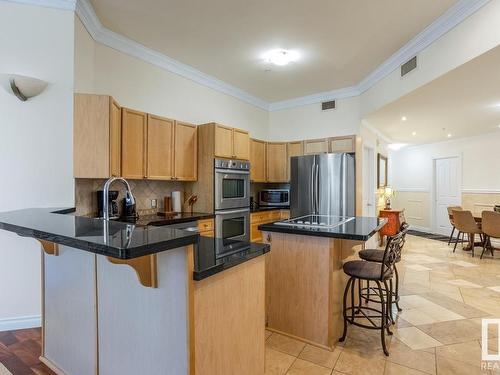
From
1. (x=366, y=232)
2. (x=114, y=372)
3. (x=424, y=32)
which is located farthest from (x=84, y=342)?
(x=424, y=32)

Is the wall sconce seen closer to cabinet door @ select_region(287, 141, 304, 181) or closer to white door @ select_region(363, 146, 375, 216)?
cabinet door @ select_region(287, 141, 304, 181)

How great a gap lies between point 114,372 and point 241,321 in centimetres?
72

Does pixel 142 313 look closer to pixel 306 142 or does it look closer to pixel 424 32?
pixel 424 32

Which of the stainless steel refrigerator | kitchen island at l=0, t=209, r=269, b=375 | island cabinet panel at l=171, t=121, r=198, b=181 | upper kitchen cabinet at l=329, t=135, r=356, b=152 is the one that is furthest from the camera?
upper kitchen cabinet at l=329, t=135, r=356, b=152

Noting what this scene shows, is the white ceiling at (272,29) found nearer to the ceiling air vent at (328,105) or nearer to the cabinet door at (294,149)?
the ceiling air vent at (328,105)

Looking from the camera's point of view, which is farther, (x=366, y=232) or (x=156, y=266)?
(x=366, y=232)

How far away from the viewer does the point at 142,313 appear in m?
A: 1.34

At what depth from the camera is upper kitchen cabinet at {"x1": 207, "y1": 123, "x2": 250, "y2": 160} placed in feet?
13.1

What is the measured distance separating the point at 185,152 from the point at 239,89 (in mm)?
1892

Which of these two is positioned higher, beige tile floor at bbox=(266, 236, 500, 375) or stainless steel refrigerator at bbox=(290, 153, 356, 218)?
stainless steel refrigerator at bbox=(290, 153, 356, 218)

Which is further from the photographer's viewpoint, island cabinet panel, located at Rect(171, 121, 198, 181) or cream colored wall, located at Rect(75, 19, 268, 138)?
island cabinet panel, located at Rect(171, 121, 198, 181)

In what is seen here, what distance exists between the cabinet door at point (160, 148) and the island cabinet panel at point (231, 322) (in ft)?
7.73

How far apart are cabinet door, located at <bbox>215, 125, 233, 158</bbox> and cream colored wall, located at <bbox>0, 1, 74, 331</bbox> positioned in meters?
1.81

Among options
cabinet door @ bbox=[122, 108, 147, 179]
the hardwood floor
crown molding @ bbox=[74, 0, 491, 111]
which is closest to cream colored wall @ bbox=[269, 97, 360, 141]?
crown molding @ bbox=[74, 0, 491, 111]
